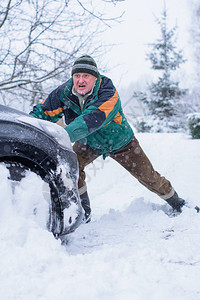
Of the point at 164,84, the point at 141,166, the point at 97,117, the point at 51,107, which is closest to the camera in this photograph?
the point at 97,117

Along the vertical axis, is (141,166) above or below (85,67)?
below

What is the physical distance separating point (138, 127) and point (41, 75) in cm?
1352

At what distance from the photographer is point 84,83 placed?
277 cm

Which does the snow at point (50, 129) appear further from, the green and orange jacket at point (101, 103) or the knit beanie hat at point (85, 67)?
the knit beanie hat at point (85, 67)

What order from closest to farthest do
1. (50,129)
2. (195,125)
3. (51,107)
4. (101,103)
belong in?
(50,129) < (101,103) < (51,107) < (195,125)

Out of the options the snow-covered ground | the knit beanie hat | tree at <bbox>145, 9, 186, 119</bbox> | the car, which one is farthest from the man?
tree at <bbox>145, 9, 186, 119</bbox>

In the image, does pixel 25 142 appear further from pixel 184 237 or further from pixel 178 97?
pixel 178 97

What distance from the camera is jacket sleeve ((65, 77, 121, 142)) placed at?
219cm

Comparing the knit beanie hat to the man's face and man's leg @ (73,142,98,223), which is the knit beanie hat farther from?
man's leg @ (73,142,98,223)

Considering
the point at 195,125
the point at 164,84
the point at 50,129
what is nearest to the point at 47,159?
the point at 50,129

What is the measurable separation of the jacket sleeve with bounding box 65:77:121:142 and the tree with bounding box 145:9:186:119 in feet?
52.6

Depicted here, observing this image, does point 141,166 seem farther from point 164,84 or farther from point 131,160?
point 164,84

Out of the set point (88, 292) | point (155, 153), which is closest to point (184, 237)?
point (88, 292)

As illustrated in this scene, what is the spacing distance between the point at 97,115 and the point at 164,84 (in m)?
16.9
